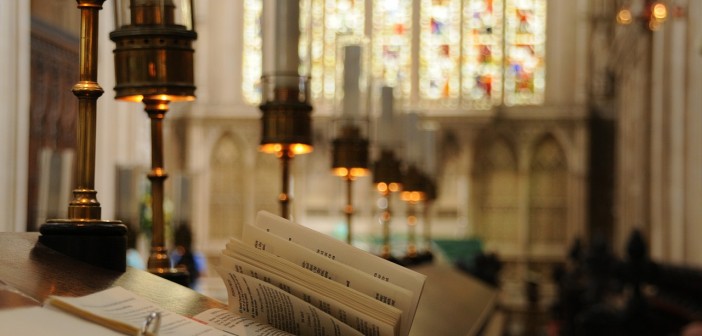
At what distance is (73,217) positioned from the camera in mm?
2412

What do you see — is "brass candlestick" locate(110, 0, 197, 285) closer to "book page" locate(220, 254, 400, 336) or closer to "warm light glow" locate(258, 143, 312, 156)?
"book page" locate(220, 254, 400, 336)

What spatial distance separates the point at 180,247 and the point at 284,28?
25.5 feet

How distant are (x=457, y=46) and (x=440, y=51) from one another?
11.8 inches

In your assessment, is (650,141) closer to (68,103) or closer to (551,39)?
(551,39)

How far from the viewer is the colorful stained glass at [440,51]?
21.7m

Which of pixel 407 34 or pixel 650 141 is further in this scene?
pixel 407 34

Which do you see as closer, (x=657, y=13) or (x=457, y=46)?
(x=657, y=13)

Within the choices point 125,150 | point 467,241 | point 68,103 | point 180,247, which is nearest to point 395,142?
point 68,103

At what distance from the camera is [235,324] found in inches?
80.9

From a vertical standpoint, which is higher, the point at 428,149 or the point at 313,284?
the point at 428,149

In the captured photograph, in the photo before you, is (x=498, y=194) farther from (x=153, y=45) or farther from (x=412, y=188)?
(x=153, y=45)

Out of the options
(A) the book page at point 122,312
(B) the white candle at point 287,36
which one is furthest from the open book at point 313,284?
(B) the white candle at point 287,36

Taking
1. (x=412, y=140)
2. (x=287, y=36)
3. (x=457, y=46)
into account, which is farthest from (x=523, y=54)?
(x=287, y=36)

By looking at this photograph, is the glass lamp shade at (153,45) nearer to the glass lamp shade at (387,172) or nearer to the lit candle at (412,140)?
the glass lamp shade at (387,172)
